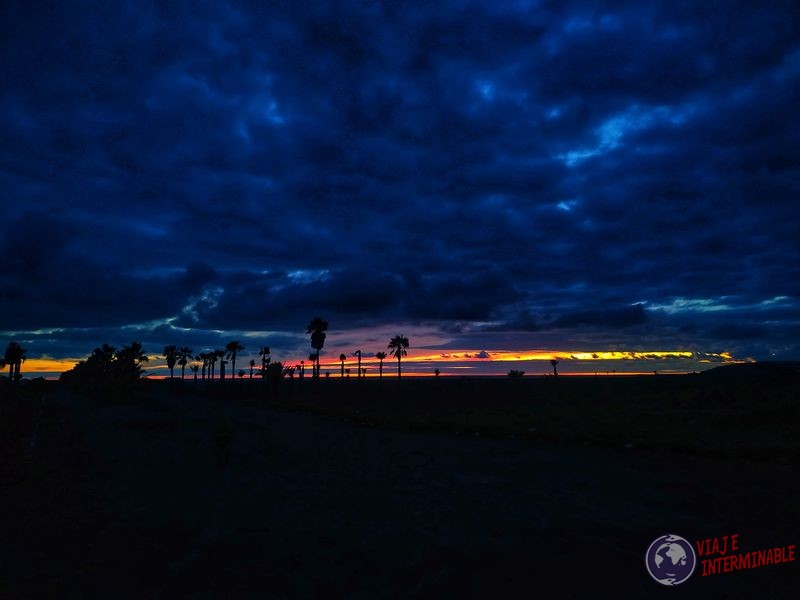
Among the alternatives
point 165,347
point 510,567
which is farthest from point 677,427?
point 165,347

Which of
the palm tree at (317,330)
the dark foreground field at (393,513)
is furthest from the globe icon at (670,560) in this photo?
the palm tree at (317,330)

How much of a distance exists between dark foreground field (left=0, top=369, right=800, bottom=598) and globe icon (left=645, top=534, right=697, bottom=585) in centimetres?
26

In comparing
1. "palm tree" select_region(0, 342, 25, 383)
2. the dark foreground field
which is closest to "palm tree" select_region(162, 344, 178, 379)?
"palm tree" select_region(0, 342, 25, 383)

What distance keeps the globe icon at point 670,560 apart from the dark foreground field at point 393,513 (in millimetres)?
263

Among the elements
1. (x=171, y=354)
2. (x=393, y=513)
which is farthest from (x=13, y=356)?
(x=393, y=513)

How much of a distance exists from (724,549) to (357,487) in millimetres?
10124

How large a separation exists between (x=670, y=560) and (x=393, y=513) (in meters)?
6.42

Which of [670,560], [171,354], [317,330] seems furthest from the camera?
[171,354]

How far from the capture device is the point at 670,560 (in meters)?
9.60

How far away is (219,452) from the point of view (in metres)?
19.9

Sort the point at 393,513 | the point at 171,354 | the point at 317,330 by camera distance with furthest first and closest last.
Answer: the point at 171,354 < the point at 317,330 < the point at 393,513

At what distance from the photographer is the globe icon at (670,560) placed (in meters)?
8.94

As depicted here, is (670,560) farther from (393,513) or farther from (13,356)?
(13,356)

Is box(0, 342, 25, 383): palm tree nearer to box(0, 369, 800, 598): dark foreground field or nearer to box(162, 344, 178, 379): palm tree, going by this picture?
box(162, 344, 178, 379): palm tree
